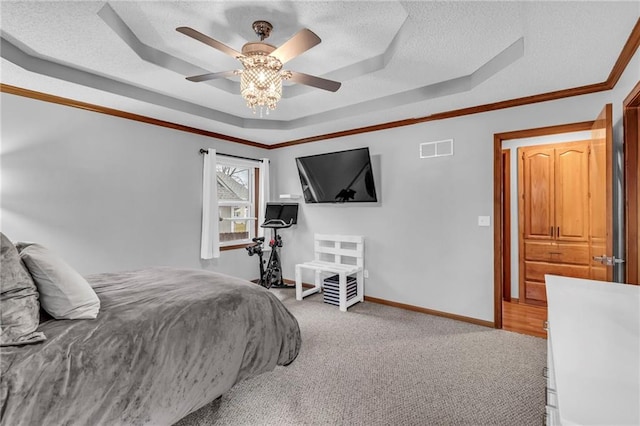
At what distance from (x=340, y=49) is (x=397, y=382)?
2.66 m

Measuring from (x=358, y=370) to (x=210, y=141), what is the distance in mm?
3526

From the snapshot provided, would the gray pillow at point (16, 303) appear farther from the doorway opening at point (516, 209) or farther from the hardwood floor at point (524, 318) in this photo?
the hardwood floor at point (524, 318)

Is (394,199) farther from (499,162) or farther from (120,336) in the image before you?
(120,336)

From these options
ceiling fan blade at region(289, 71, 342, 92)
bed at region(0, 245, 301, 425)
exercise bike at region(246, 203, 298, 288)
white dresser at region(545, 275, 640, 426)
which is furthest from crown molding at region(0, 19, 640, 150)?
bed at region(0, 245, 301, 425)

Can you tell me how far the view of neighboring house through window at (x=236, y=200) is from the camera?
4.72 metres

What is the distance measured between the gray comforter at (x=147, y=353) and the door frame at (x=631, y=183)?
7.87 ft

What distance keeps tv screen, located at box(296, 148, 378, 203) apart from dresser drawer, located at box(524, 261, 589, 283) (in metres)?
2.36

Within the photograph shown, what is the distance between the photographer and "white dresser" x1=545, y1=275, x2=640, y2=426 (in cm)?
66

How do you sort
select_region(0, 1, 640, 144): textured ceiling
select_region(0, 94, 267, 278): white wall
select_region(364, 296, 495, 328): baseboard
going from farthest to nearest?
select_region(364, 296, 495, 328): baseboard, select_region(0, 94, 267, 278): white wall, select_region(0, 1, 640, 144): textured ceiling

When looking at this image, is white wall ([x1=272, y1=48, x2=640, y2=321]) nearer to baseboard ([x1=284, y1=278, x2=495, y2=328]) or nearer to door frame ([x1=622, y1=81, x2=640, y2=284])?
baseboard ([x1=284, y1=278, x2=495, y2=328])

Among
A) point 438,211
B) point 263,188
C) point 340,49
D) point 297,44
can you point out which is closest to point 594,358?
A: point 297,44

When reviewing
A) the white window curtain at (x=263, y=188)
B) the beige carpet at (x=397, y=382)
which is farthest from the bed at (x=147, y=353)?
the white window curtain at (x=263, y=188)

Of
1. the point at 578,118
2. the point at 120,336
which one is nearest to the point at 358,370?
the point at 120,336

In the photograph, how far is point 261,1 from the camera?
77.8 inches
